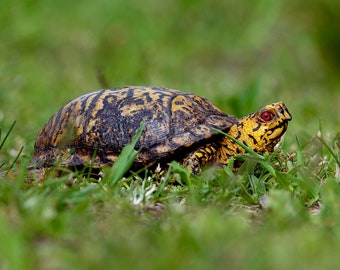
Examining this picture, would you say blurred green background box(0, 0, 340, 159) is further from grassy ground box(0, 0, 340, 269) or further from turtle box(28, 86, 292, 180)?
turtle box(28, 86, 292, 180)

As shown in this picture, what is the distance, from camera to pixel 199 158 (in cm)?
365

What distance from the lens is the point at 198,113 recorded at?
3.81 metres

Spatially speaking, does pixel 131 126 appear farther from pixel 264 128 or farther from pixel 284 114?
pixel 284 114

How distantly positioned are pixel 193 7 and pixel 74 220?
11013 millimetres

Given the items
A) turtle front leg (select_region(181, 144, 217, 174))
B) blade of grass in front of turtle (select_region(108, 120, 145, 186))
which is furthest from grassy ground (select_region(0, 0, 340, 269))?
turtle front leg (select_region(181, 144, 217, 174))

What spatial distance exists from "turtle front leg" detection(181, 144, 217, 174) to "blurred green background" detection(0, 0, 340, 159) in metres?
1.55

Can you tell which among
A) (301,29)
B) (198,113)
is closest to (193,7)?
(301,29)

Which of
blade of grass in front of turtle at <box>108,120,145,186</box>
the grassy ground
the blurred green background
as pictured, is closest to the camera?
the grassy ground

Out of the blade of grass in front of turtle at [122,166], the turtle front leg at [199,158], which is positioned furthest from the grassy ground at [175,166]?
the turtle front leg at [199,158]

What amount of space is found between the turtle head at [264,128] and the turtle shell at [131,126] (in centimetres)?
12

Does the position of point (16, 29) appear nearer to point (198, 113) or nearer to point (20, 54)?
point (20, 54)

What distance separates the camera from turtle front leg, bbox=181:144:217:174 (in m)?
3.60

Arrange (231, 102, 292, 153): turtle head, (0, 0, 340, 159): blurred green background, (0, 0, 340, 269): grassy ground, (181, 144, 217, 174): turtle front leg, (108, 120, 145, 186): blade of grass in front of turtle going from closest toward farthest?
(0, 0, 340, 269): grassy ground → (108, 120, 145, 186): blade of grass in front of turtle → (181, 144, 217, 174): turtle front leg → (231, 102, 292, 153): turtle head → (0, 0, 340, 159): blurred green background

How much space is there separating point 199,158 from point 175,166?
37cm
